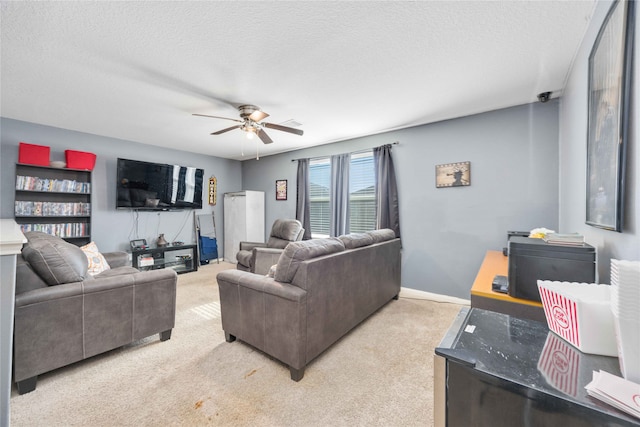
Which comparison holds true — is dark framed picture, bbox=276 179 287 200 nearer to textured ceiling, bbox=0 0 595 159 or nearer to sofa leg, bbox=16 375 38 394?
textured ceiling, bbox=0 0 595 159

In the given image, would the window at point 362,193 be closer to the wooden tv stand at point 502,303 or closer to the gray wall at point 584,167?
the gray wall at point 584,167

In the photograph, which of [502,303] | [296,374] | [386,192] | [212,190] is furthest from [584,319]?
[212,190]

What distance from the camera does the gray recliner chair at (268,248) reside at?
3.92m

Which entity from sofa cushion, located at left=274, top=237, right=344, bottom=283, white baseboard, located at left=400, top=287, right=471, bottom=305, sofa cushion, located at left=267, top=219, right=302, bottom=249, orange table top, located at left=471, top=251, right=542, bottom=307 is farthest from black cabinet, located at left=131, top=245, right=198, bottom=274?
orange table top, located at left=471, top=251, right=542, bottom=307

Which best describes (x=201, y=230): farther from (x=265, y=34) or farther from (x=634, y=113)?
(x=634, y=113)

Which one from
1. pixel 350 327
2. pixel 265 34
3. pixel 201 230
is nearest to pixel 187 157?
pixel 201 230

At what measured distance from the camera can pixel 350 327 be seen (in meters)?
2.36

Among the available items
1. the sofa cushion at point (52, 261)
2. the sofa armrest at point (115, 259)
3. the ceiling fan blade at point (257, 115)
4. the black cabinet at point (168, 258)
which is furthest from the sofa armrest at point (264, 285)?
the black cabinet at point (168, 258)

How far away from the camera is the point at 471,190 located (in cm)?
323

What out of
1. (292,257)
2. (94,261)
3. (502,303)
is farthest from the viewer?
(94,261)

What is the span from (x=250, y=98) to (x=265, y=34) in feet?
3.59

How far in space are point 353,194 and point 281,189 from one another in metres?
1.78

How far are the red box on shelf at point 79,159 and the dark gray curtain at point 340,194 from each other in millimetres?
3778

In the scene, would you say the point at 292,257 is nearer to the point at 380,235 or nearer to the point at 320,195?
the point at 380,235
